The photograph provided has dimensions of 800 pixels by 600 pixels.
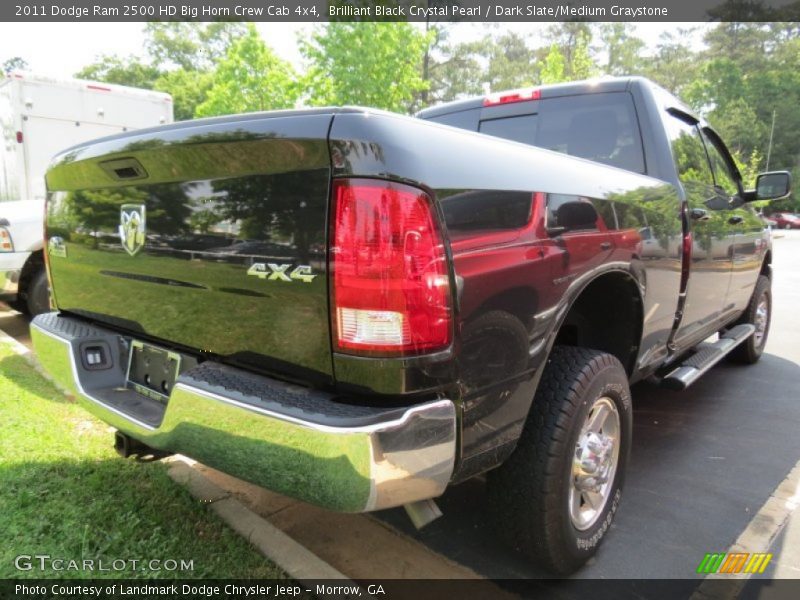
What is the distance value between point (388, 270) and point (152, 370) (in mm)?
1226

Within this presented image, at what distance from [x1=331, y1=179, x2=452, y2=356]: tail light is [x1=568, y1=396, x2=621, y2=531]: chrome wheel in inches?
38.4

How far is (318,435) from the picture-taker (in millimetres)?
1451

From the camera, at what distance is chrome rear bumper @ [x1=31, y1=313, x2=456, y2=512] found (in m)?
1.45

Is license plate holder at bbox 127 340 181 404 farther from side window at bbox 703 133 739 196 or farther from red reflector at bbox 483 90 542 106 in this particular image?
side window at bbox 703 133 739 196

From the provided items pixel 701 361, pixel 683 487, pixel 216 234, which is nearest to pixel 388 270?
pixel 216 234

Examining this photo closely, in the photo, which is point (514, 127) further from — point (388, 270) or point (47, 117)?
point (47, 117)

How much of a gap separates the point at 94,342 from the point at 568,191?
1965 millimetres

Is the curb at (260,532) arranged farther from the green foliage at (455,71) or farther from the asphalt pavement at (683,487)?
the green foliage at (455,71)

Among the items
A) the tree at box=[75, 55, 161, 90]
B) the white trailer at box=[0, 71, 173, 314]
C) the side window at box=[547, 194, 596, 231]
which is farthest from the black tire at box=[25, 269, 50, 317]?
the tree at box=[75, 55, 161, 90]

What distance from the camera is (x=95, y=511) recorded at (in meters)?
2.37

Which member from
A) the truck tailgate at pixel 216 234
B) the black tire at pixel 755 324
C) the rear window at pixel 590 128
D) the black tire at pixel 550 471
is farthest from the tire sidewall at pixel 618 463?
the black tire at pixel 755 324

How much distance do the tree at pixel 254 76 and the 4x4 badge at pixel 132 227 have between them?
15.4m

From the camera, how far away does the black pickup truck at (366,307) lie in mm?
1504

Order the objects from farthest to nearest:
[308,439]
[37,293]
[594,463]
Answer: [37,293] < [594,463] < [308,439]
